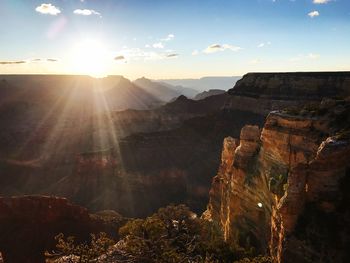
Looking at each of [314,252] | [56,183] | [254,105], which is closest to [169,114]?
[254,105]

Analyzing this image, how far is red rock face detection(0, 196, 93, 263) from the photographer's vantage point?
1626 inches

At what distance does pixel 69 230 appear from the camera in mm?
45000

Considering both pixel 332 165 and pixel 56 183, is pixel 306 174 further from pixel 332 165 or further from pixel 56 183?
pixel 56 183

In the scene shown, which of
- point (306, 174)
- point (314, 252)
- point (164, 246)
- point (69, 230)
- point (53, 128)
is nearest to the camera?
point (314, 252)

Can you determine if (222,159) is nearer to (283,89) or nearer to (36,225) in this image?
(36,225)

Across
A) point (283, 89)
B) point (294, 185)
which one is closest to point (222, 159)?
point (294, 185)

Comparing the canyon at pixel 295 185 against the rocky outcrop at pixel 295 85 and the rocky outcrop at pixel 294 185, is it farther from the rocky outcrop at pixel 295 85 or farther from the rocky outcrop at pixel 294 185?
the rocky outcrop at pixel 295 85

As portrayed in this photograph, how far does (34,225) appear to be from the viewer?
44219 millimetres

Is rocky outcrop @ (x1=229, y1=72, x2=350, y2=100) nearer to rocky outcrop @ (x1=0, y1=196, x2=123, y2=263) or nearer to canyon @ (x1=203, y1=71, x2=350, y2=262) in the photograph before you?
canyon @ (x1=203, y1=71, x2=350, y2=262)

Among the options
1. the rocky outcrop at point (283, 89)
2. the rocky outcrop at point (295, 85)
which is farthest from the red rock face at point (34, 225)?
the rocky outcrop at point (295, 85)

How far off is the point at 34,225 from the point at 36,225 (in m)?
0.21

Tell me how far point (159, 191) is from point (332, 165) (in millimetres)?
58691

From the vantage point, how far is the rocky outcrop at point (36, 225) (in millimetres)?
41344

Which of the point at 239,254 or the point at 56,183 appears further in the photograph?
the point at 56,183
